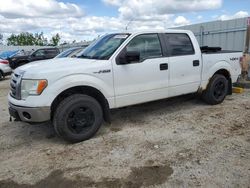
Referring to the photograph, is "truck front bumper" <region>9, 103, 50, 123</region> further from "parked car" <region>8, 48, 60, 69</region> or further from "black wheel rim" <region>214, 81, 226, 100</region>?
"parked car" <region>8, 48, 60, 69</region>

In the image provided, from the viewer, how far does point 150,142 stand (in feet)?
15.0

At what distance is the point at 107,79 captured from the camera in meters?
4.83

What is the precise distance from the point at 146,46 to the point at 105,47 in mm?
820

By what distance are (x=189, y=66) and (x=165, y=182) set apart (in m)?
3.23

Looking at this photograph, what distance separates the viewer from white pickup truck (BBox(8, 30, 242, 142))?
4355mm

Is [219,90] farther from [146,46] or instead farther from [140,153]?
[140,153]

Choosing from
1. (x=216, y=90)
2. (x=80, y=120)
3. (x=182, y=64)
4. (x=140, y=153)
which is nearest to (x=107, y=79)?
(x=80, y=120)

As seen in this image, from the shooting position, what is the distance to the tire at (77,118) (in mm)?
4432

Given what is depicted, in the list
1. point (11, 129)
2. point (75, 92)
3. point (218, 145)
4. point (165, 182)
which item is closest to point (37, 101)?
point (75, 92)

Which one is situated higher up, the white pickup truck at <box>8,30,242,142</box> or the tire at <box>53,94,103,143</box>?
the white pickup truck at <box>8,30,242,142</box>

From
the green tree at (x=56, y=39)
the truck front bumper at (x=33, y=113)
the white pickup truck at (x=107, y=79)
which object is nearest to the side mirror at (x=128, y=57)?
the white pickup truck at (x=107, y=79)

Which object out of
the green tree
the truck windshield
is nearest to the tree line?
the green tree

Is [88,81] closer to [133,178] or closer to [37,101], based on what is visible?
[37,101]

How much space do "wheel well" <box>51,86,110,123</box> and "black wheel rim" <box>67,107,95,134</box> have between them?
31 centimetres
